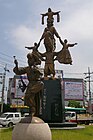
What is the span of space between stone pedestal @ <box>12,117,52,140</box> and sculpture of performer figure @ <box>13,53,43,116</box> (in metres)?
0.52

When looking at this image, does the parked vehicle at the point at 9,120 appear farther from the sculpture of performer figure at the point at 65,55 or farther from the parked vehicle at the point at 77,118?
the sculpture of performer figure at the point at 65,55

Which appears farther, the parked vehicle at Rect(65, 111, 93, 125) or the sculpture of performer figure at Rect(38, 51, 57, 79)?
the parked vehicle at Rect(65, 111, 93, 125)

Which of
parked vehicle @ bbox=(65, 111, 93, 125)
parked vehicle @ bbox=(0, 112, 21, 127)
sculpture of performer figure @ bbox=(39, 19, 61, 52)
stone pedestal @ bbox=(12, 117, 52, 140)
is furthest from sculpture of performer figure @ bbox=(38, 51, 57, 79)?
parked vehicle @ bbox=(65, 111, 93, 125)

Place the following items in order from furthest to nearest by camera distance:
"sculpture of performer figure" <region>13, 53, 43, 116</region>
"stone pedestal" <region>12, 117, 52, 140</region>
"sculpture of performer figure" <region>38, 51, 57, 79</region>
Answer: "sculpture of performer figure" <region>38, 51, 57, 79</region> → "sculpture of performer figure" <region>13, 53, 43, 116</region> → "stone pedestal" <region>12, 117, 52, 140</region>

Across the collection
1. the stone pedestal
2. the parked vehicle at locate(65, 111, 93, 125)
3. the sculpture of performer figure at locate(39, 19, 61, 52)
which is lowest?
the parked vehicle at locate(65, 111, 93, 125)

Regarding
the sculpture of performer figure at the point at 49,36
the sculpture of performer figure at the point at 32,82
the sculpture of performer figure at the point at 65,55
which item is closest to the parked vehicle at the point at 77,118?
the sculpture of performer figure at the point at 65,55

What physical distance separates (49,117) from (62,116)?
0.65 m

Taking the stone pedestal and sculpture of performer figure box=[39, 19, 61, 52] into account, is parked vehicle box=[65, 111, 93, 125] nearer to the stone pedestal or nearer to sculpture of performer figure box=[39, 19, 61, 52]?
sculpture of performer figure box=[39, 19, 61, 52]

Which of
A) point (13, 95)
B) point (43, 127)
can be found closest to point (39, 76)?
point (43, 127)

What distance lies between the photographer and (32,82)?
7184mm

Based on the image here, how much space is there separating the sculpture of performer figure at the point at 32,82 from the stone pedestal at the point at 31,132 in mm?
522

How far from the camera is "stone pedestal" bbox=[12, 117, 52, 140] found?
6.22 metres

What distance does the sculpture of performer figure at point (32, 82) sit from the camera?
6965mm

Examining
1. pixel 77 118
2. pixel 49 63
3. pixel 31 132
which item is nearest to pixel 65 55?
pixel 49 63
